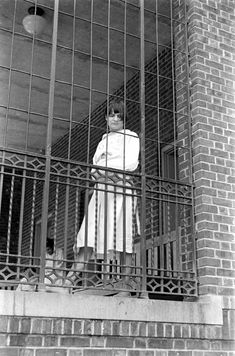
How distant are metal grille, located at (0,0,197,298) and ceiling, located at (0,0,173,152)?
21mm

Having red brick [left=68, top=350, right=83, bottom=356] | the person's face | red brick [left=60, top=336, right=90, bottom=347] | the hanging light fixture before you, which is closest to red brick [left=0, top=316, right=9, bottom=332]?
red brick [left=60, top=336, right=90, bottom=347]

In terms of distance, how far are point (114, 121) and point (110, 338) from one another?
2.30 m

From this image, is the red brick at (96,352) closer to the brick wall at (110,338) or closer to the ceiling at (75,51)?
the brick wall at (110,338)

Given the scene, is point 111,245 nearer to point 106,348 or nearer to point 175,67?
point 106,348

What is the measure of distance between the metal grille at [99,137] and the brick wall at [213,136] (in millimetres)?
136

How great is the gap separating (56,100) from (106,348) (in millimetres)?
6838

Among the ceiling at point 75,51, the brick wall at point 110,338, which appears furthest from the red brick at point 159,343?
the ceiling at point 75,51

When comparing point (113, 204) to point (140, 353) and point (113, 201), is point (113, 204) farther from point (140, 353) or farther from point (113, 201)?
point (140, 353)

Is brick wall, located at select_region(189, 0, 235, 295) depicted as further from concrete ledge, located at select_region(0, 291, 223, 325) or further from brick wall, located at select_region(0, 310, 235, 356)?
brick wall, located at select_region(0, 310, 235, 356)

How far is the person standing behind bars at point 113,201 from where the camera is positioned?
5055 millimetres

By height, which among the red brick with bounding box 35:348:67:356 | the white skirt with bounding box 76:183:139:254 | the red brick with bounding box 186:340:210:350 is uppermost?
the white skirt with bounding box 76:183:139:254

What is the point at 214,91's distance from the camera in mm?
Result: 5879

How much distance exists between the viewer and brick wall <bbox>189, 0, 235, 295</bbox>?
5301mm

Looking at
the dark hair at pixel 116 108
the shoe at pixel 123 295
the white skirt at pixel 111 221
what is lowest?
the shoe at pixel 123 295
